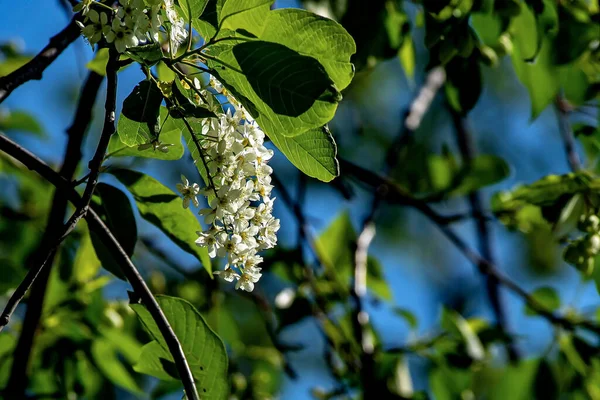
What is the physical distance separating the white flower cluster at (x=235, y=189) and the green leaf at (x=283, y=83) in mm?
103

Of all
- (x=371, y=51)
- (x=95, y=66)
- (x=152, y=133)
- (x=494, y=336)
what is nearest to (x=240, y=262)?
(x=152, y=133)

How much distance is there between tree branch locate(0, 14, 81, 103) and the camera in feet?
4.38

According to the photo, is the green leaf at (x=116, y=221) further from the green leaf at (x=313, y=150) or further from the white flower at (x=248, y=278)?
the green leaf at (x=313, y=150)

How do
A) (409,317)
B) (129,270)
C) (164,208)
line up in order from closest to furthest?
(129,270)
(164,208)
(409,317)

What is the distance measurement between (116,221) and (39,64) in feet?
1.17

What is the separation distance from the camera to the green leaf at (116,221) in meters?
1.47

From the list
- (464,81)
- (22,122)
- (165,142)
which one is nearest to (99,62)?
(165,142)

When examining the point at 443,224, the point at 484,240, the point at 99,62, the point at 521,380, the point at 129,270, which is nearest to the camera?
the point at 129,270

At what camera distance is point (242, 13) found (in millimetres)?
1110

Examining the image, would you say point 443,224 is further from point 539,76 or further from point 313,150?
point 313,150

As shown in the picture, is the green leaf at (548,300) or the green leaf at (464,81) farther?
the green leaf at (548,300)

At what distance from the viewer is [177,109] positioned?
110cm

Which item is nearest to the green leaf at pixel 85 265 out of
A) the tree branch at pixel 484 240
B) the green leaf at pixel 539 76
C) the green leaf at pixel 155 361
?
the green leaf at pixel 155 361

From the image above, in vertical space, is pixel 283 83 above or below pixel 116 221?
above
